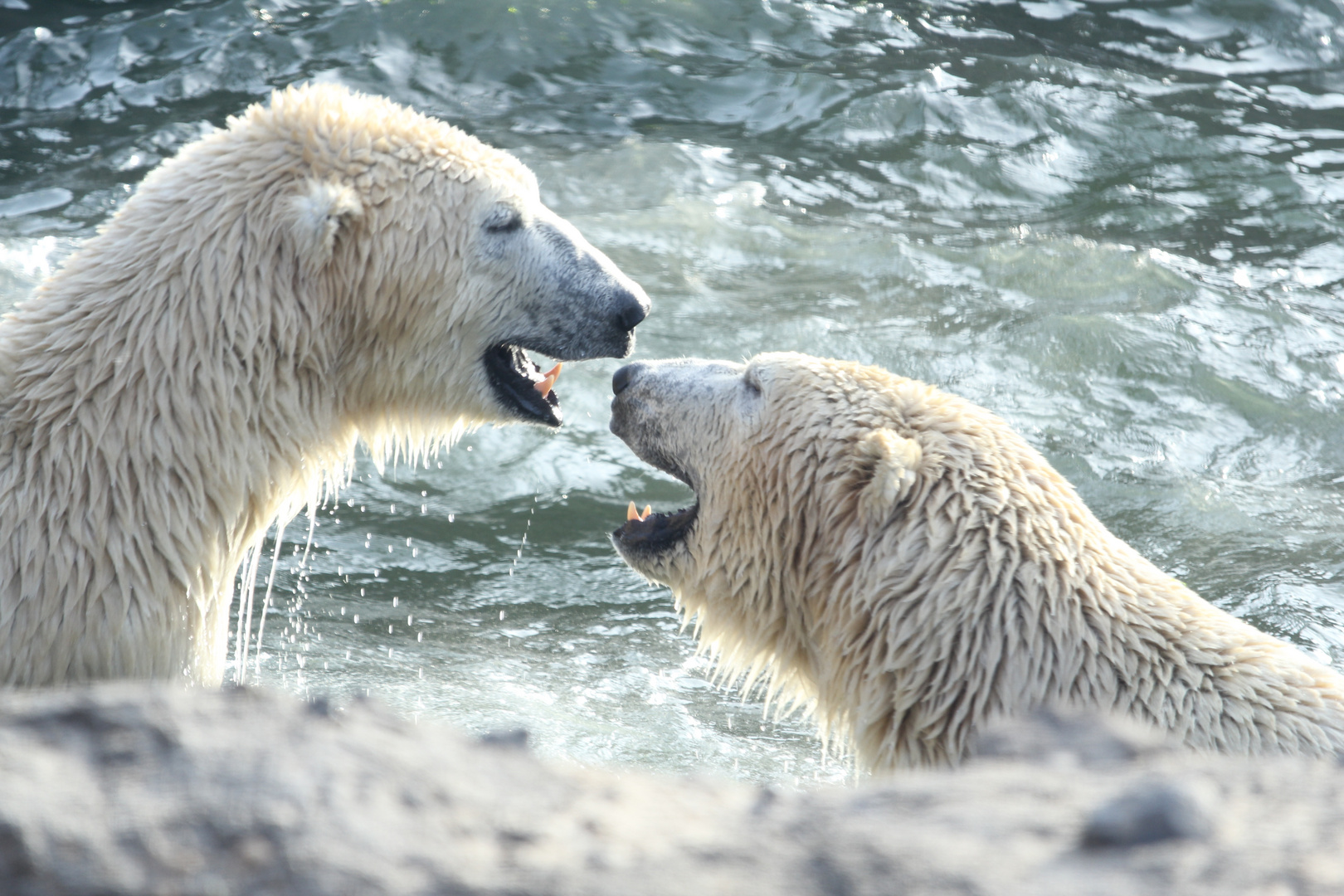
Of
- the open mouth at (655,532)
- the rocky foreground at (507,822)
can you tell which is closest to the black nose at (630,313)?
the open mouth at (655,532)

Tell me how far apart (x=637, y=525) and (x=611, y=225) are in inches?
232

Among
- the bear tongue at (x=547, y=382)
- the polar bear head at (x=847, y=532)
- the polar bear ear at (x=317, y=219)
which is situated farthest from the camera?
the bear tongue at (x=547, y=382)

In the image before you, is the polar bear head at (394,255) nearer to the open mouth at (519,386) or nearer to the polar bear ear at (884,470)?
the open mouth at (519,386)

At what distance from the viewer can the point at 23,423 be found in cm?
321

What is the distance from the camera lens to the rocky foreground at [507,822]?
114cm

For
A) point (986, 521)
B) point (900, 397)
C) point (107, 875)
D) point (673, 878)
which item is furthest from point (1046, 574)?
point (107, 875)

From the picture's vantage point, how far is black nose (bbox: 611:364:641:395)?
165 inches

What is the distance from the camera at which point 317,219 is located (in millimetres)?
3328

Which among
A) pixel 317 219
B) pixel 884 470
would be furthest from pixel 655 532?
pixel 317 219

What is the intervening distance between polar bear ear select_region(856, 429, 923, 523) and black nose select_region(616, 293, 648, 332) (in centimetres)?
100

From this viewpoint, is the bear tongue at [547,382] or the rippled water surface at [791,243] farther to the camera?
the rippled water surface at [791,243]

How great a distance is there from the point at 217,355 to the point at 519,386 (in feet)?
3.53

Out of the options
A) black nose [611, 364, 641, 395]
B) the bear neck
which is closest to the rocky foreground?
the bear neck

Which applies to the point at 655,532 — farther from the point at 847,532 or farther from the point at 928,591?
the point at 928,591
